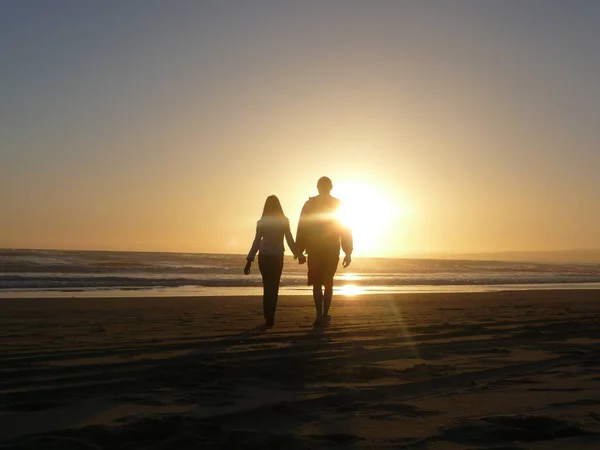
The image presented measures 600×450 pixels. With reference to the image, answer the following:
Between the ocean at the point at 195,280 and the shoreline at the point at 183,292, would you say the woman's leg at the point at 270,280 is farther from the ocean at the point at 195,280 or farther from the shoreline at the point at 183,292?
the ocean at the point at 195,280

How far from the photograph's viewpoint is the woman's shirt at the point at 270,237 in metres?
8.59

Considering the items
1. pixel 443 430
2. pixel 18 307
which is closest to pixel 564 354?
pixel 443 430

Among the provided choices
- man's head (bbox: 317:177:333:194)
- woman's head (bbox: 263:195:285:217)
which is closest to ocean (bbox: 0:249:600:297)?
woman's head (bbox: 263:195:285:217)

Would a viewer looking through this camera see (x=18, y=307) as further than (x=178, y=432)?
Yes

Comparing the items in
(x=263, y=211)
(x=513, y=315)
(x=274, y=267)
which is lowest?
(x=513, y=315)

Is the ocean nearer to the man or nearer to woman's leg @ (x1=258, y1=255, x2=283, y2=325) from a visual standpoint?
woman's leg @ (x1=258, y1=255, x2=283, y2=325)

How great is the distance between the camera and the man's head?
28.2 ft

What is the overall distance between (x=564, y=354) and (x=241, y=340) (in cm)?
303

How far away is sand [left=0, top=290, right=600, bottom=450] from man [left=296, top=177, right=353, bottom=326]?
2.89 ft

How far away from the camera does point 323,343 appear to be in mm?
6363

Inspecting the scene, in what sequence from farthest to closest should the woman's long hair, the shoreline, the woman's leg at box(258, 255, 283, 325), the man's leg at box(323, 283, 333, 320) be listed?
the shoreline
the woman's long hair
the man's leg at box(323, 283, 333, 320)
the woman's leg at box(258, 255, 283, 325)

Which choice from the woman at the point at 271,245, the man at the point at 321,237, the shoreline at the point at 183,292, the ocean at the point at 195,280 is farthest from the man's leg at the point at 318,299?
the ocean at the point at 195,280

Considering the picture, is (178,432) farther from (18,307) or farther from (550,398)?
(18,307)

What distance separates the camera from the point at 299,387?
14.0ft
